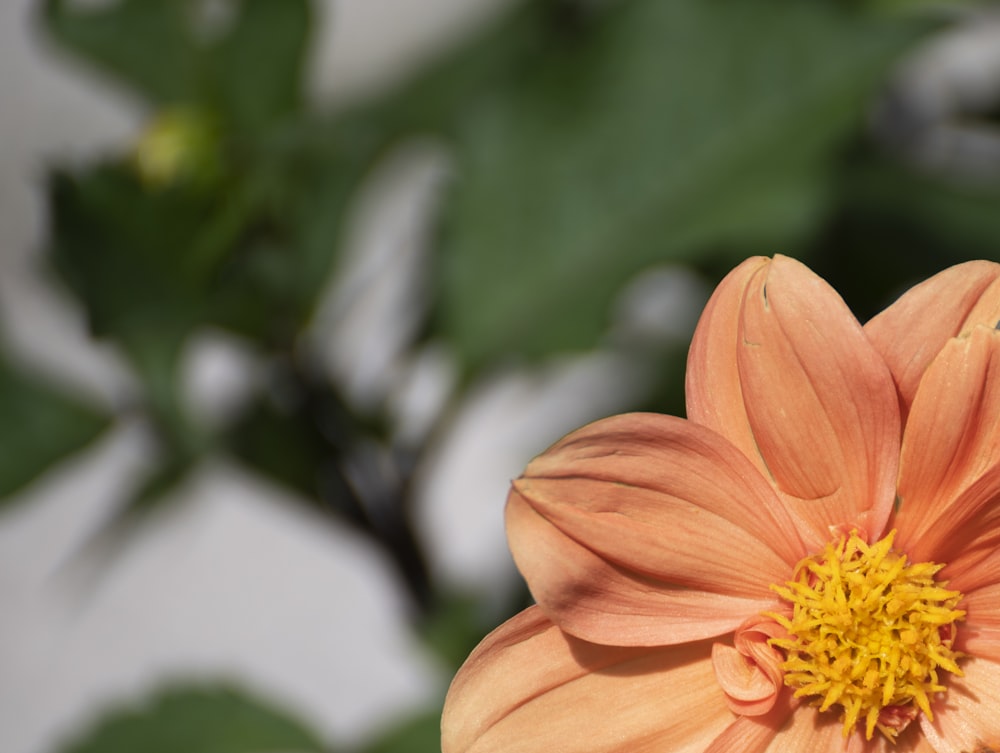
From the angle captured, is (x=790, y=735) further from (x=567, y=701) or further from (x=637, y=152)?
(x=637, y=152)

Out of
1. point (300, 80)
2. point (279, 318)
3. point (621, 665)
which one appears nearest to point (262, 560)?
point (279, 318)

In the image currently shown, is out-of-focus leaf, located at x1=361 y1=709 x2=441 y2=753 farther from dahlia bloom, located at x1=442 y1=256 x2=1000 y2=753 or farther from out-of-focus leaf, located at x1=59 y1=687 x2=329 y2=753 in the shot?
dahlia bloom, located at x1=442 y1=256 x2=1000 y2=753

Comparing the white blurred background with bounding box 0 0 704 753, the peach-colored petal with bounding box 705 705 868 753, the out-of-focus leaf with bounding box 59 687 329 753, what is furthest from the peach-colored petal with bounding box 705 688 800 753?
the white blurred background with bounding box 0 0 704 753

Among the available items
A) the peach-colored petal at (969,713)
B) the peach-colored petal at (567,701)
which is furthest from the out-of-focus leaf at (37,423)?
the peach-colored petal at (969,713)

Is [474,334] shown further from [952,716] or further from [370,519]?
[952,716]

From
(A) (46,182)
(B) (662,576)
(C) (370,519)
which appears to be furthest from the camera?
(C) (370,519)

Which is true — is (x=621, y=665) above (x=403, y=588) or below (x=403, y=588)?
below
